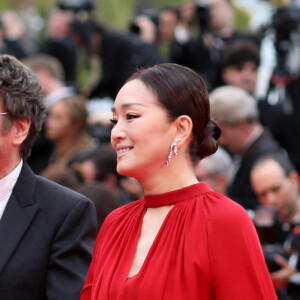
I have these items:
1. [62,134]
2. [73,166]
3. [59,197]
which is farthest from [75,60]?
[59,197]

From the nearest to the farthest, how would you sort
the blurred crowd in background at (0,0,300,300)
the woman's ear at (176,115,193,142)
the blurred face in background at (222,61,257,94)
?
the woman's ear at (176,115,193,142)
the blurred crowd in background at (0,0,300,300)
the blurred face in background at (222,61,257,94)

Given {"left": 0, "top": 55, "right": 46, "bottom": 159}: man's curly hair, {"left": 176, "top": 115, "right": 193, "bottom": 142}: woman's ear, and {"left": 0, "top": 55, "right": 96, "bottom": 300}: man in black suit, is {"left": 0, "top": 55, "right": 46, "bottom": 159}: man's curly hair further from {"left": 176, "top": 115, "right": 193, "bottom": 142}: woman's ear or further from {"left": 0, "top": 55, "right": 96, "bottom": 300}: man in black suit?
{"left": 176, "top": 115, "right": 193, "bottom": 142}: woman's ear

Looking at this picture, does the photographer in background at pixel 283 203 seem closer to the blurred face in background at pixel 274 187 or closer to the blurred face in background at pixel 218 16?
the blurred face in background at pixel 274 187

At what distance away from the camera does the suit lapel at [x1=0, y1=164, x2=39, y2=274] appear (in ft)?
→ 9.57

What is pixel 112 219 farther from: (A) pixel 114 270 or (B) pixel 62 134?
(B) pixel 62 134

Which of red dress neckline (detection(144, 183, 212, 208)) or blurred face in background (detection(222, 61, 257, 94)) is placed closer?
red dress neckline (detection(144, 183, 212, 208))

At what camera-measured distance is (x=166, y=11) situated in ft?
33.1

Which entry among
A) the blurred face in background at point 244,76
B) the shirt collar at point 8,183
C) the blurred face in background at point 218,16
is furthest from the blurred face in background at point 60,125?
the shirt collar at point 8,183

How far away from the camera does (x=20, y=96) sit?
307cm

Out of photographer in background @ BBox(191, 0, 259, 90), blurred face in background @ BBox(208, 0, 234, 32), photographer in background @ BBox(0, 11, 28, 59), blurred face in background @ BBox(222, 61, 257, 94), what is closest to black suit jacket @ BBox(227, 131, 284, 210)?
blurred face in background @ BBox(222, 61, 257, 94)

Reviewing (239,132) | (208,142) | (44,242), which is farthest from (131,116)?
(239,132)

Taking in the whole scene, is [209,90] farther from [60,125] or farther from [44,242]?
[44,242]

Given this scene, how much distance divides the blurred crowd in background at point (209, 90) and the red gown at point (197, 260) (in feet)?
4.24

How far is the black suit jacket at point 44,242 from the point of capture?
286cm
